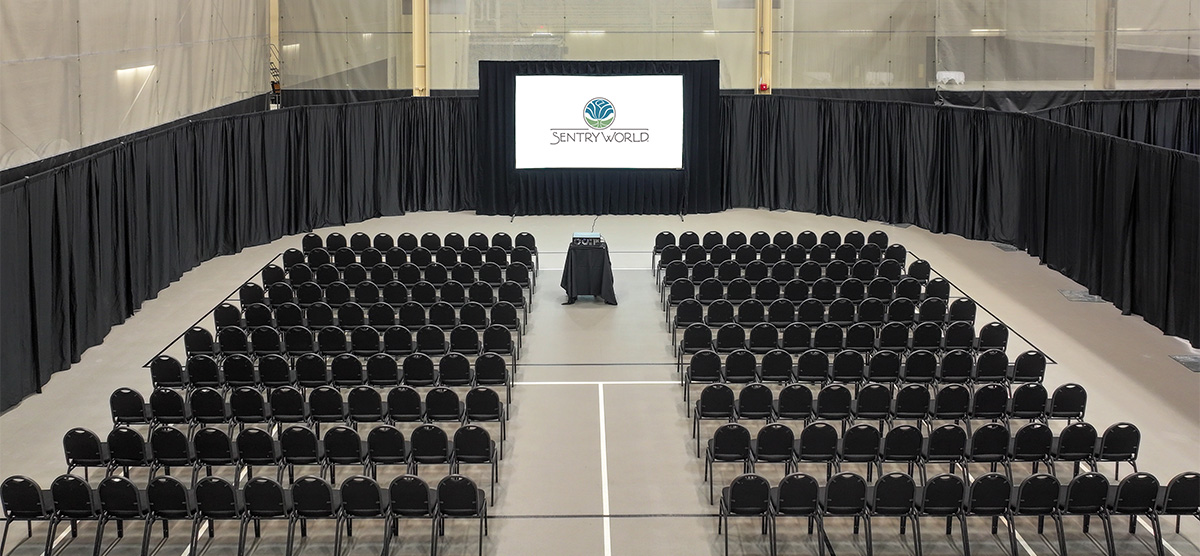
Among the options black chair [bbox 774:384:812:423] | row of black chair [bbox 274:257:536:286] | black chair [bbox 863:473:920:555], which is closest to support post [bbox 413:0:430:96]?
row of black chair [bbox 274:257:536:286]

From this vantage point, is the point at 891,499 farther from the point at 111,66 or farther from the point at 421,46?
the point at 421,46

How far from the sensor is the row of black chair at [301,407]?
40.8 feet

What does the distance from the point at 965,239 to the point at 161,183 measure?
14345 millimetres

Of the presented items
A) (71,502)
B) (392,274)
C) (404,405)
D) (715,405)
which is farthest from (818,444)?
(392,274)

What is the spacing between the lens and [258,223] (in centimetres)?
2261

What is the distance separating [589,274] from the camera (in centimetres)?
1839

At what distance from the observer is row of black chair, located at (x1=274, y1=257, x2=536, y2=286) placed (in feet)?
57.0

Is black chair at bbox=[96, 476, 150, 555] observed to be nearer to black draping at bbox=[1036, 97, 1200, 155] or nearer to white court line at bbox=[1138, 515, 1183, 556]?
white court line at bbox=[1138, 515, 1183, 556]

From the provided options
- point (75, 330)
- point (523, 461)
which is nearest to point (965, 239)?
point (523, 461)

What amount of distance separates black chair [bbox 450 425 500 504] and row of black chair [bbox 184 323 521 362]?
131 inches

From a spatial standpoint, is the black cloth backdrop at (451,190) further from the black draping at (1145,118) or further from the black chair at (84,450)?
the black chair at (84,450)

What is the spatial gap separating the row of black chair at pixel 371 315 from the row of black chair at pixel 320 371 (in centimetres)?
206

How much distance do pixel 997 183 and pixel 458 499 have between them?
15141 mm

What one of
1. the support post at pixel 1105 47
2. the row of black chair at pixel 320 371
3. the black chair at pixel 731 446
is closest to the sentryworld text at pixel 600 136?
the support post at pixel 1105 47
